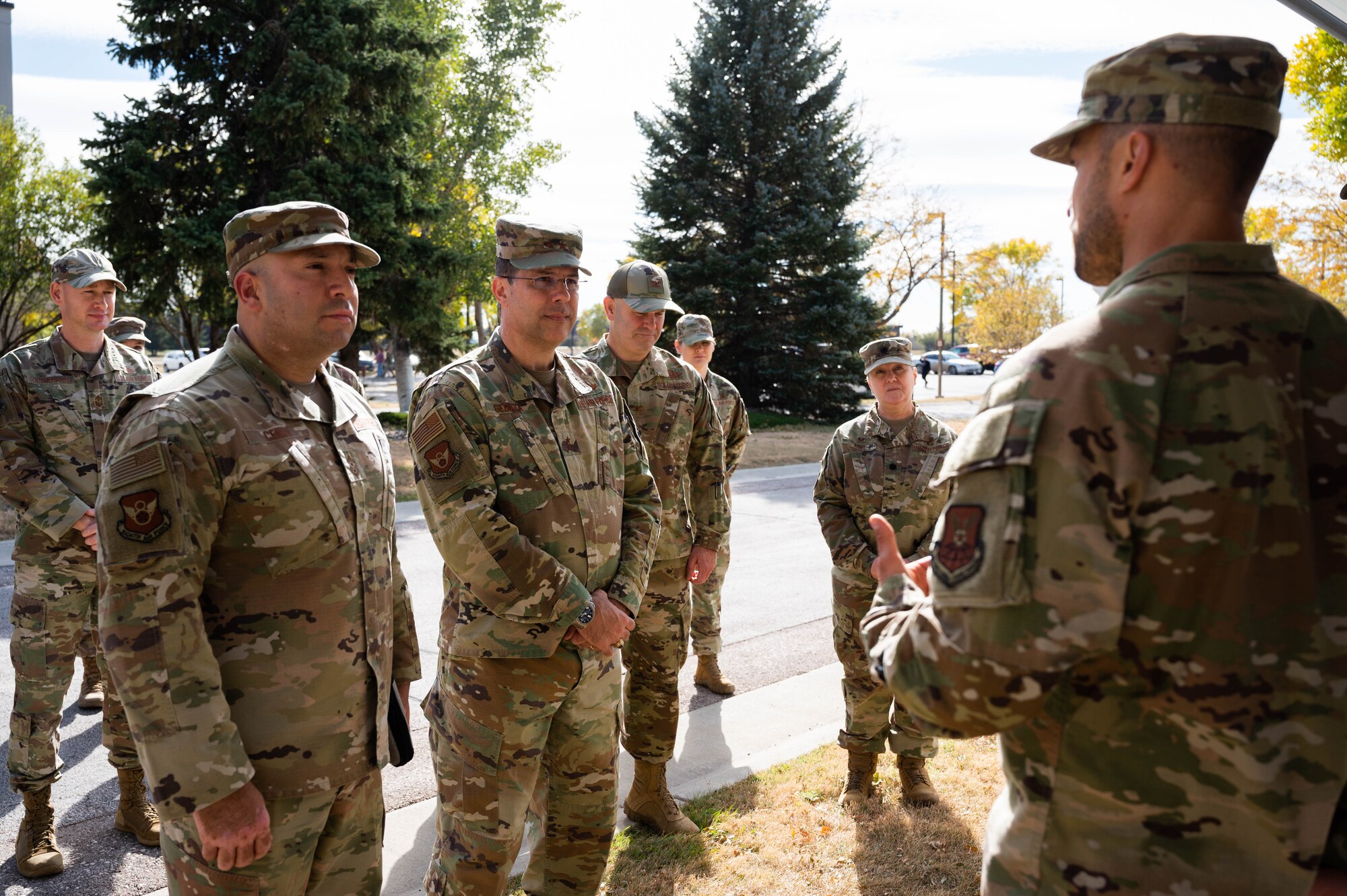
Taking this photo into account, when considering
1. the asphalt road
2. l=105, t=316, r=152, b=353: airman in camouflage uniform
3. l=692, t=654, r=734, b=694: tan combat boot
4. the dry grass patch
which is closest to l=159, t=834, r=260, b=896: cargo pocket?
the dry grass patch

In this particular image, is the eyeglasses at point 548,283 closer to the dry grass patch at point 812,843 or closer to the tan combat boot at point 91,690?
the dry grass patch at point 812,843

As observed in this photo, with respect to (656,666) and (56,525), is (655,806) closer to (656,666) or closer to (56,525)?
(656,666)

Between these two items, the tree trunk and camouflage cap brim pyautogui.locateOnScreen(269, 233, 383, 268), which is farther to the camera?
the tree trunk

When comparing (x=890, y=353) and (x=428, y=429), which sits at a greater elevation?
(x=890, y=353)

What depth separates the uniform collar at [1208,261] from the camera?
174 centimetres

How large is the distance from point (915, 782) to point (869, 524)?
4.29 ft

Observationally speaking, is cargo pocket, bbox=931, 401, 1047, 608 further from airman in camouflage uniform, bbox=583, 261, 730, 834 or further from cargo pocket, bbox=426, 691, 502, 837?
airman in camouflage uniform, bbox=583, 261, 730, 834

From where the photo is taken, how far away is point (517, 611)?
311 cm

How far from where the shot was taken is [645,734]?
14.9ft

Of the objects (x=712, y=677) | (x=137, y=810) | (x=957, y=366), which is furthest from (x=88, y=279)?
(x=957, y=366)

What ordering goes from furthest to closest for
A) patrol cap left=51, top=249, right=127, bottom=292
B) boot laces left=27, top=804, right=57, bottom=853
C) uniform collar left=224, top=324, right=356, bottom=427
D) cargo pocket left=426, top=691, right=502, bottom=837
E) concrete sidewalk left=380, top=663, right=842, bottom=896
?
patrol cap left=51, top=249, right=127, bottom=292 < concrete sidewalk left=380, top=663, right=842, bottom=896 < boot laces left=27, top=804, right=57, bottom=853 < cargo pocket left=426, top=691, right=502, bottom=837 < uniform collar left=224, top=324, right=356, bottom=427

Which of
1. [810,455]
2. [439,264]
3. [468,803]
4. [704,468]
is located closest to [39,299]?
[439,264]

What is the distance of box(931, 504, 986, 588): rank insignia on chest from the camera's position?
5.55ft

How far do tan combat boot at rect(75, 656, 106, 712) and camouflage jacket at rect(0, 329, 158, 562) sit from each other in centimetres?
151
